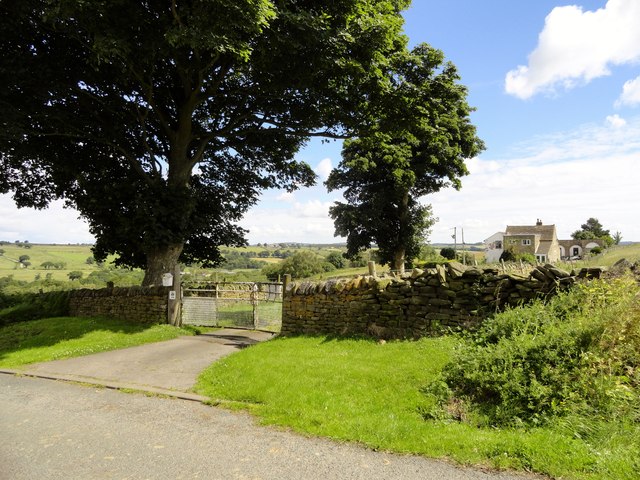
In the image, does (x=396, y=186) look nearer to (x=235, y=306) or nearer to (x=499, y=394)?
(x=235, y=306)

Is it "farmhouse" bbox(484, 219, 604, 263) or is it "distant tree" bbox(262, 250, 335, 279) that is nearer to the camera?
"distant tree" bbox(262, 250, 335, 279)

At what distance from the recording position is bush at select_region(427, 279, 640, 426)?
193 inches

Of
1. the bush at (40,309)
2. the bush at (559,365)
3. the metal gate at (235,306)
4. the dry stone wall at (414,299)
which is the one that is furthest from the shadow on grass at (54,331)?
the bush at (559,365)

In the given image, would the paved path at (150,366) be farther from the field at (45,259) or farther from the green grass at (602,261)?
the field at (45,259)

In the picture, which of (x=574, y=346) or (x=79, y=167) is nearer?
(x=574, y=346)

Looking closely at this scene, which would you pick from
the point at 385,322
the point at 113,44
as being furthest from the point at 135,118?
the point at 385,322

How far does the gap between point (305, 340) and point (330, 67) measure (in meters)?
8.49

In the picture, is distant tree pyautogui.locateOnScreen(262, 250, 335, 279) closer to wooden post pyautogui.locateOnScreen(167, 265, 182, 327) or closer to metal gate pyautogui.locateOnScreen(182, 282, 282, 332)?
metal gate pyautogui.locateOnScreen(182, 282, 282, 332)

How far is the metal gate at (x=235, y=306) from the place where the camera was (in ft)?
54.5

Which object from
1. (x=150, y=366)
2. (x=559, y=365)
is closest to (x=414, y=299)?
(x=559, y=365)

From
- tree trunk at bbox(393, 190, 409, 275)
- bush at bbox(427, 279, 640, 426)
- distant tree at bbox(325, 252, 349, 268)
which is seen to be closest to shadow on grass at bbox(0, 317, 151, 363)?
bush at bbox(427, 279, 640, 426)

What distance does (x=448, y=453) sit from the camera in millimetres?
4359

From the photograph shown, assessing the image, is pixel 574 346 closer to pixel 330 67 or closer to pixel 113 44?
pixel 330 67

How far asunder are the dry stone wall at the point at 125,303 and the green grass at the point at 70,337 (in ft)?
2.21
